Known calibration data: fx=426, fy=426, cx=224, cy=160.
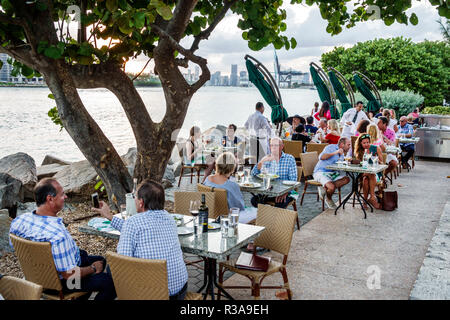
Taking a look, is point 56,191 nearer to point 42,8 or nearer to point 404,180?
point 42,8

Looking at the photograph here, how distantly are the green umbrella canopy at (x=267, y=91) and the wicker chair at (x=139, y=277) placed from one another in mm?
10015

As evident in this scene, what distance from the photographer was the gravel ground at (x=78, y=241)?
4.77 metres

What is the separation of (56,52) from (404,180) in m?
9.05

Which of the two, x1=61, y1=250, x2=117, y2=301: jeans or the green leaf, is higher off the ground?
the green leaf

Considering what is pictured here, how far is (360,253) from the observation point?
218 inches

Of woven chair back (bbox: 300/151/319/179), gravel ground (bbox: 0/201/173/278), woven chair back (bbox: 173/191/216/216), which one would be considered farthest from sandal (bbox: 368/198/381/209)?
woven chair back (bbox: 173/191/216/216)

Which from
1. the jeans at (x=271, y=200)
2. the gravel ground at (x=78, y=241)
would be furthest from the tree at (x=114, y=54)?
the jeans at (x=271, y=200)

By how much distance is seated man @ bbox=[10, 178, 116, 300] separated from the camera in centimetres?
322

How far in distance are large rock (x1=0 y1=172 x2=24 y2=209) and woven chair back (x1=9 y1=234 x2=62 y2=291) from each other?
4.06 meters

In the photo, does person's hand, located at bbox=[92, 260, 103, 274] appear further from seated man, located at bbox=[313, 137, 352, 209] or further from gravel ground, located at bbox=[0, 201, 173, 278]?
seated man, located at bbox=[313, 137, 352, 209]

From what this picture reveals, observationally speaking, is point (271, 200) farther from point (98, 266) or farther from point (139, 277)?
point (139, 277)

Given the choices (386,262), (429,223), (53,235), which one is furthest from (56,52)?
(429,223)

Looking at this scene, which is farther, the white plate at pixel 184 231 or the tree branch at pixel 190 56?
the tree branch at pixel 190 56

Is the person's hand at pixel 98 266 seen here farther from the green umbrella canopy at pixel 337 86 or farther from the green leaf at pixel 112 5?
the green umbrella canopy at pixel 337 86
